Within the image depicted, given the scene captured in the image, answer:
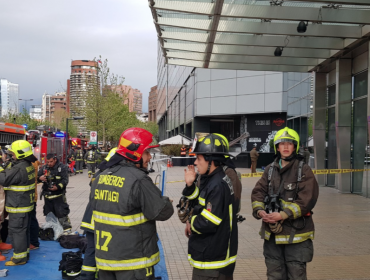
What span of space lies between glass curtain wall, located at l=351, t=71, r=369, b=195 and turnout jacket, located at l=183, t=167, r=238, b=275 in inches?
466

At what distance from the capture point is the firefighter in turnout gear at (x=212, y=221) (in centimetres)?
331

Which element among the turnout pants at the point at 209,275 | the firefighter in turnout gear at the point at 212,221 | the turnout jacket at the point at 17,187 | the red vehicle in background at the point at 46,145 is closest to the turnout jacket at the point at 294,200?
the firefighter in turnout gear at the point at 212,221

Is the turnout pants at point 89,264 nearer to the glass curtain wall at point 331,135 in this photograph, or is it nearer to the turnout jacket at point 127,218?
the turnout jacket at point 127,218

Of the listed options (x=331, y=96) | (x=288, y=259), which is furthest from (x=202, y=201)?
(x=331, y=96)

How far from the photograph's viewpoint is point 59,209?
761cm

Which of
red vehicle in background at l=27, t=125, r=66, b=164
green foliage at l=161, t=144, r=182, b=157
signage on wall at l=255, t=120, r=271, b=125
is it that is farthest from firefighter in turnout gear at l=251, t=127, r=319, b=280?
green foliage at l=161, t=144, r=182, b=157

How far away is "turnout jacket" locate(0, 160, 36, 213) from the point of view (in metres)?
6.01

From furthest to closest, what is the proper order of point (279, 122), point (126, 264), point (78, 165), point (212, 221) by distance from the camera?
point (279, 122)
point (78, 165)
point (212, 221)
point (126, 264)

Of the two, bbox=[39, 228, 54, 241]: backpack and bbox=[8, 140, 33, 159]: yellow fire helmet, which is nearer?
bbox=[8, 140, 33, 159]: yellow fire helmet

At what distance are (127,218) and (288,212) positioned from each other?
5.59ft

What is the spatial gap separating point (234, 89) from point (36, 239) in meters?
26.4

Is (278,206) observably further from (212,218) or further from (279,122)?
(279,122)

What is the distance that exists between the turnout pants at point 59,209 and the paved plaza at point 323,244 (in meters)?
0.82

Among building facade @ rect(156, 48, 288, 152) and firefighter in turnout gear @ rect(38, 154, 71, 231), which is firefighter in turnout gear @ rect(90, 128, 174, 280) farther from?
building facade @ rect(156, 48, 288, 152)
